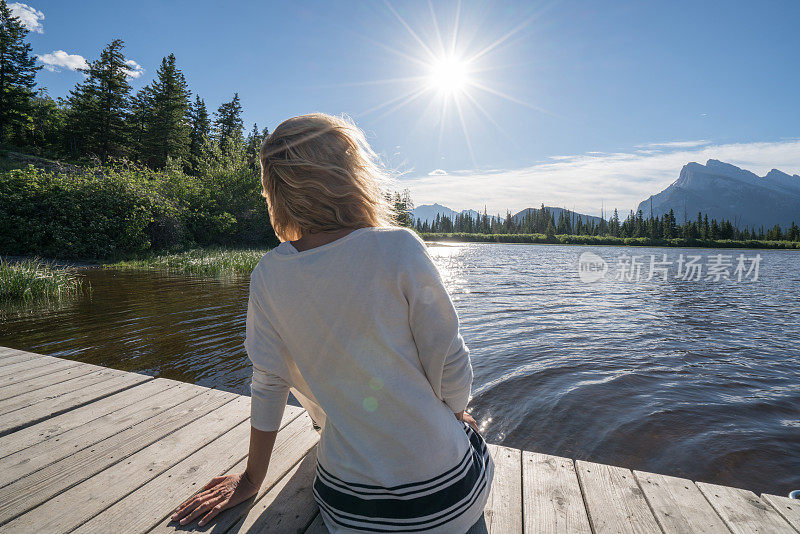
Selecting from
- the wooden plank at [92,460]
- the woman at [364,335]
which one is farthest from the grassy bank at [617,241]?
the woman at [364,335]

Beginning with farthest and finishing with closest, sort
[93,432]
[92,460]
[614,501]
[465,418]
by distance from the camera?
[93,432] < [92,460] < [614,501] < [465,418]

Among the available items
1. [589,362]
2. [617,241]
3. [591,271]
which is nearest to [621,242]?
[617,241]

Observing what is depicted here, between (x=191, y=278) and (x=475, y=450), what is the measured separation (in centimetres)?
1391

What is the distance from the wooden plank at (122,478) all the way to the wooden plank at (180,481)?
5 centimetres

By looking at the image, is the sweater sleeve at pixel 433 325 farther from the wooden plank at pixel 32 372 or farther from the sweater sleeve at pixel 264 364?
the wooden plank at pixel 32 372

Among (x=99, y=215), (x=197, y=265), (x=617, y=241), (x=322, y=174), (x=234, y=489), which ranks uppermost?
(x=99, y=215)

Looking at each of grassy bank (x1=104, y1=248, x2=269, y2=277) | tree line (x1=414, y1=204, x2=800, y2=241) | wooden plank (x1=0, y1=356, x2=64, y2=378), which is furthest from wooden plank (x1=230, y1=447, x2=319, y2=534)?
tree line (x1=414, y1=204, x2=800, y2=241)

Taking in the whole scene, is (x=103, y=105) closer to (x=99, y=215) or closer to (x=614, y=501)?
(x=99, y=215)

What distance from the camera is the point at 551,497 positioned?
1.82m

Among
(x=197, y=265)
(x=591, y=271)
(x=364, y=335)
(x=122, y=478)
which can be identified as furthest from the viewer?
(x=591, y=271)

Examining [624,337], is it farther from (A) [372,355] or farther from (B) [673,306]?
(A) [372,355]

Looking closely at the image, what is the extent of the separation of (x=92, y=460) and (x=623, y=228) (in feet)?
327

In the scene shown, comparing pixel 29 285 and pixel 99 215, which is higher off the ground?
pixel 99 215

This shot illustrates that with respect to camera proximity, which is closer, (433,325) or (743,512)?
(433,325)
